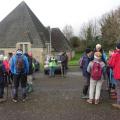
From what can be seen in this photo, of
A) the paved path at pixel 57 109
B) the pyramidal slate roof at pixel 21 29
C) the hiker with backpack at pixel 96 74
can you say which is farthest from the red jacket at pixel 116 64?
the pyramidal slate roof at pixel 21 29

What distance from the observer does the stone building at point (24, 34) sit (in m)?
56.4

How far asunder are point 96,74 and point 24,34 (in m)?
45.9

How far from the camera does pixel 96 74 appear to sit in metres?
12.4

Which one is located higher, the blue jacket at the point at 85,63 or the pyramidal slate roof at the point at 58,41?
the pyramidal slate roof at the point at 58,41

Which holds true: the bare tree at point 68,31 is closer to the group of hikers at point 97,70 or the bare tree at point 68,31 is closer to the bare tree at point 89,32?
the bare tree at point 89,32

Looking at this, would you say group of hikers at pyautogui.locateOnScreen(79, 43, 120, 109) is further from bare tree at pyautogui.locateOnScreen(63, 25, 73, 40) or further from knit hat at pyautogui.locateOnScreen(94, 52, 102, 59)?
bare tree at pyautogui.locateOnScreen(63, 25, 73, 40)

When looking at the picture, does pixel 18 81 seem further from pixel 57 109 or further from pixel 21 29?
pixel 21 29

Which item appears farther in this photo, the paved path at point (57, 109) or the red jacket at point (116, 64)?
the red jacket at point (116, 64)

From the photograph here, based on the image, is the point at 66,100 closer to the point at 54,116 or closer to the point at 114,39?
Answer: the point at 54,116

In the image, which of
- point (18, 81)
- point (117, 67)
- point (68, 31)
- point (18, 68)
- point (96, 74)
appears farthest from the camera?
point (68, 31)

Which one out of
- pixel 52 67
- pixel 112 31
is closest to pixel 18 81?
pixel 52 67

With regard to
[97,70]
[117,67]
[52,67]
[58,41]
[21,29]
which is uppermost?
[21,29]

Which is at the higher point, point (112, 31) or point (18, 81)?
point (112, 31)

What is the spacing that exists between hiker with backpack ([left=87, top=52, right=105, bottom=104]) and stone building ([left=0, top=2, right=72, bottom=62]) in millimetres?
43009
